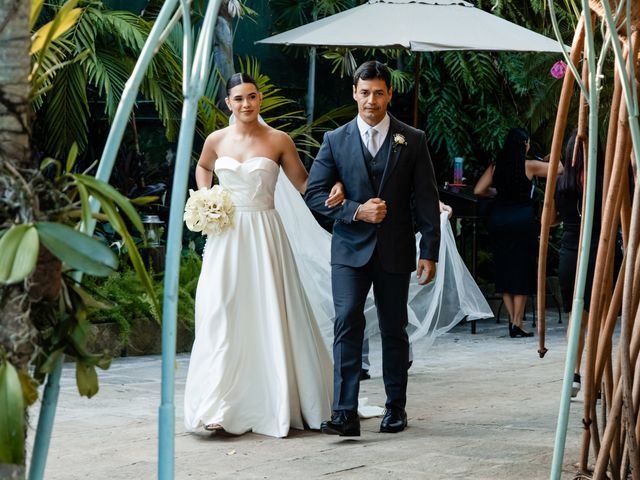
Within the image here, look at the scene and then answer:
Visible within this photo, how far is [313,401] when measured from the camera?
6035 mm

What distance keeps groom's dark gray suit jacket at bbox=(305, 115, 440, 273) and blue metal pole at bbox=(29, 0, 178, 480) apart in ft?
12.3

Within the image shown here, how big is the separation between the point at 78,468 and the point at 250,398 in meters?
1.19

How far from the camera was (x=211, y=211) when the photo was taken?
19.9ft

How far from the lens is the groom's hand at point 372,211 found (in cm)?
575

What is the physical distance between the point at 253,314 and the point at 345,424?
0.82m

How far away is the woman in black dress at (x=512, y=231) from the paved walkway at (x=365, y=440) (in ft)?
7.87

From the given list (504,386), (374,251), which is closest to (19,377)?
(374,251)

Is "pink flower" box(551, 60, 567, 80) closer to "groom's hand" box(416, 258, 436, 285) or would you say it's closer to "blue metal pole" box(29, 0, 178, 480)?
"groom's hand" box(416, 258, 436, 285)

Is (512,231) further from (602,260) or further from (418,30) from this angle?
(602,260)

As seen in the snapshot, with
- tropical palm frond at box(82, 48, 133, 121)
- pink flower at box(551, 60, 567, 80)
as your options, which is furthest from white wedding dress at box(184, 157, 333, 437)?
pink flower at box(551, 60, 567, 80)

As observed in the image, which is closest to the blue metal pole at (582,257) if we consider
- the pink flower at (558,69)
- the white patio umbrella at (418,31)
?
the white patio umbrella at (418,31)

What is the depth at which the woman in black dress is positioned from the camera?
10.3 meters

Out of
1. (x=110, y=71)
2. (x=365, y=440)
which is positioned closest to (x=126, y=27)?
(x=110, y=71)

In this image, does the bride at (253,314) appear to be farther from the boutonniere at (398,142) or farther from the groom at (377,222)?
the boutonniere at (398,142)
